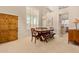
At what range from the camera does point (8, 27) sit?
415 centimetres

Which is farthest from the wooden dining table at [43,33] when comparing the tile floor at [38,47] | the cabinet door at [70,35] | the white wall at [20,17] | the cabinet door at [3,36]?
the cabinet door at [3,36]

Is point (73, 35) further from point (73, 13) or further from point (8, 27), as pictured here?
point (8, 27)

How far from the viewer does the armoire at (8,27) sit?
4.12m

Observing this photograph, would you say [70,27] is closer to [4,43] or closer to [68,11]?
[68,11]

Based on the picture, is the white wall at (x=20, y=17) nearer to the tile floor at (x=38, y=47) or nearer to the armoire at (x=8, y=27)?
the armoire at (x=8, y=27)

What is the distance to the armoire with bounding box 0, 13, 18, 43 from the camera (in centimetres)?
412

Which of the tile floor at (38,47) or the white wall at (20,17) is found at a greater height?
the white wall at (20,17)

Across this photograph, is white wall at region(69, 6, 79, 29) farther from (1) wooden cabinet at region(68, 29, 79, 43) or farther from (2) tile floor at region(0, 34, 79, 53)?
(2) tile floor at region(0, 34, 79, 53)

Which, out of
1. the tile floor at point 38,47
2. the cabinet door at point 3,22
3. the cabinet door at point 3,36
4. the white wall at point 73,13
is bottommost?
the tile floor at point 38,47

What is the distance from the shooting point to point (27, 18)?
4.16 meters

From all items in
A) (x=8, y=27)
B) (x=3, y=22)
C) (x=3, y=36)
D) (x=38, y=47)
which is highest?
(x=3, y=22)

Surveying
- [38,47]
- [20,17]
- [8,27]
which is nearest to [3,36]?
[8,27]
